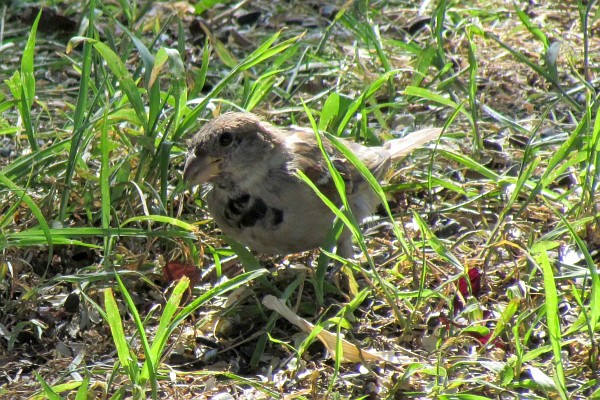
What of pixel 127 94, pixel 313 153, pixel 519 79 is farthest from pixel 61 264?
pixel 519 79

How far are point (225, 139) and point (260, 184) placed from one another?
0.21m

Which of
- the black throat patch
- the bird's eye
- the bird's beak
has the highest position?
the bird's eye

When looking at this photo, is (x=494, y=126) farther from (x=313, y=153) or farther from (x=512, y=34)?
(x=313, y=153)

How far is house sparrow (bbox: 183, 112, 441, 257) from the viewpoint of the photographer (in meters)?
3.65

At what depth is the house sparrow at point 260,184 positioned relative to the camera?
3.65 metres

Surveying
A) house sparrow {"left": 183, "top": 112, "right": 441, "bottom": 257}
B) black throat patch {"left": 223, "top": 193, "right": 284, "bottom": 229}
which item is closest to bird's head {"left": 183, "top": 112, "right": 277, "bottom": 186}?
house sparrow {"left": 183, "top": 112, "right": 441, "bottom": 257}

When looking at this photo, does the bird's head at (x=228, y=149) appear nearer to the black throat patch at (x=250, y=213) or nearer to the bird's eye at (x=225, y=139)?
the bird's eye at (x=225, y=139)

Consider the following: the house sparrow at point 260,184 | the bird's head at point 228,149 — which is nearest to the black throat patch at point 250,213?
the house sparrow at point 260,184

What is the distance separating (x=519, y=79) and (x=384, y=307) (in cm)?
198

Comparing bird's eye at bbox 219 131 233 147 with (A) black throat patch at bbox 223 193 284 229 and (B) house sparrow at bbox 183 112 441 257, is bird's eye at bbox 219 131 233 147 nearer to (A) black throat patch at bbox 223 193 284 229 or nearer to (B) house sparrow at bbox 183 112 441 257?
(B) house sparrow at bbox 183 112 441 257

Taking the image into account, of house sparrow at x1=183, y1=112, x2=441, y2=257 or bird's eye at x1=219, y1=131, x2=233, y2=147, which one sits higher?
bird's eye at x1=219, y1=131, x2=233, y2=147

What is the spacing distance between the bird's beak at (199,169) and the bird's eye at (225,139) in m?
0.06

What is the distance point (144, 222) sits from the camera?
3.94 m

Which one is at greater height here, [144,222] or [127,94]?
[127,94]
